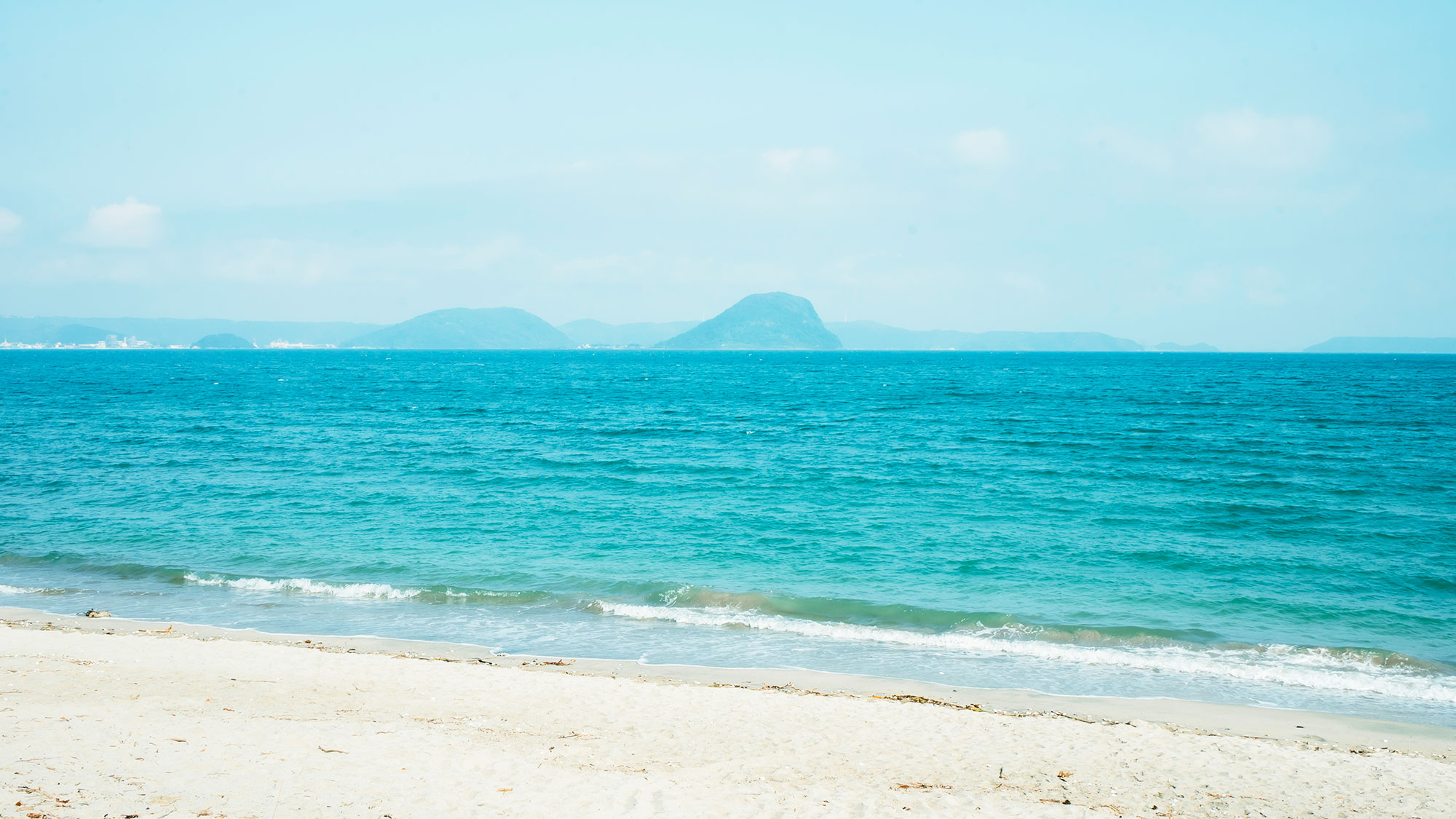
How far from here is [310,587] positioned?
17.0 meters

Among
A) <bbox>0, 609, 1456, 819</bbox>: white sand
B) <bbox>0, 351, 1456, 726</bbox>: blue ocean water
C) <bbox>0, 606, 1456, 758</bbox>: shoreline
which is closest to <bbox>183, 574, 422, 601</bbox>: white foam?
<bbox>0, 351, 1456, 726</bbox>: blue ocean water

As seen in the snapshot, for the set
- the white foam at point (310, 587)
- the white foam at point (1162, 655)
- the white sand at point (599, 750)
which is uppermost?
the white sand at point (599, 750)

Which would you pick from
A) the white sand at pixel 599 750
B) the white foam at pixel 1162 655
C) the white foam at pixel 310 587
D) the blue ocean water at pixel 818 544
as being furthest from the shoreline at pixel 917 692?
the white foam at pixel 310 587

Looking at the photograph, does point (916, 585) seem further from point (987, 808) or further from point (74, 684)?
point (74, 684)

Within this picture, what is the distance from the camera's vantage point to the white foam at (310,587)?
16.7 metres

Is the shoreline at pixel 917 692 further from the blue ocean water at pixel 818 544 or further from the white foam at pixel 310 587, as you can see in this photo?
the white foam at pixel 310 587

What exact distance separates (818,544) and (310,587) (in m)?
11.2

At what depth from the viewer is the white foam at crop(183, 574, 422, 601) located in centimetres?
1666

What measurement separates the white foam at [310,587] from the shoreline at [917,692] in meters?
2.64

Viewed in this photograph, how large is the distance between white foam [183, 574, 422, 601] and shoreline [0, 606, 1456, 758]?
8.67ft

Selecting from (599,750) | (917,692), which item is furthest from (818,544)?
(599,750)

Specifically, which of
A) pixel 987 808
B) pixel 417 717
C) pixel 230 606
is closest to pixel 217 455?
pixel 230 606

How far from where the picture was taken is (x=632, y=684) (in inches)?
445

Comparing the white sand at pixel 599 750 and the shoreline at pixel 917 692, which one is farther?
the shoreline at pixel 917 692
